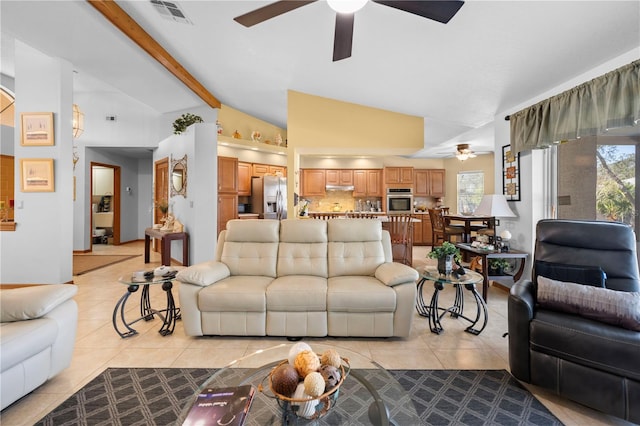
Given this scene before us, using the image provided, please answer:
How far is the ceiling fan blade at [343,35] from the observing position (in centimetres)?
208

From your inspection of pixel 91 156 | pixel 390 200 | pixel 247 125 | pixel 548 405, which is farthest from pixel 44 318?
pixel 390 200

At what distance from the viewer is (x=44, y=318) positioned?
5.99ft

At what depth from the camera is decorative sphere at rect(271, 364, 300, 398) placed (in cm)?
119

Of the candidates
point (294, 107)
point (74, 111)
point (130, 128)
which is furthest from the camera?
point (130, 128)

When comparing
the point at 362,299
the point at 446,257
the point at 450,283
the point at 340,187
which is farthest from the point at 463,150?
the point at 362,299

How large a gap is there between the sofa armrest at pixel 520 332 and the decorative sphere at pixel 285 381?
5.07 ft

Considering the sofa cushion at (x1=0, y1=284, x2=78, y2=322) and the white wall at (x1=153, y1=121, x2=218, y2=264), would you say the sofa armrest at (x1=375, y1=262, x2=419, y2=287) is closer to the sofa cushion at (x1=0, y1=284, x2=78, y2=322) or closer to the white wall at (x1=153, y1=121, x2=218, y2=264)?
the sofa cushion at (x1=0, y1=284, x2=78, y2=322)

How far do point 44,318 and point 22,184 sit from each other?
3.37m

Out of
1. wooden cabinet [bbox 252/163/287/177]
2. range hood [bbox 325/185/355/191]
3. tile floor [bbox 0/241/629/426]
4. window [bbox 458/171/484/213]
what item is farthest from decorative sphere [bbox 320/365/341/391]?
window [bbox 458/171/484/213]

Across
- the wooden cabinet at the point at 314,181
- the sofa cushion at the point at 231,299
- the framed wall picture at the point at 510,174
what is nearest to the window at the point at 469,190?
the wooden cabinet at the point at 314,181

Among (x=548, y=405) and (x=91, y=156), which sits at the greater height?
(x=91, y=156)

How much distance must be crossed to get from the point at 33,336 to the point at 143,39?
364cm

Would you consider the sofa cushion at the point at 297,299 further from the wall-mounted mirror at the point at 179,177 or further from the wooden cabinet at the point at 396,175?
the wooden cabinet at the point at 396,175

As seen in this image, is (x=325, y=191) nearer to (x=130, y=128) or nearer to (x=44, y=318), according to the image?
(x=130, y=128)
